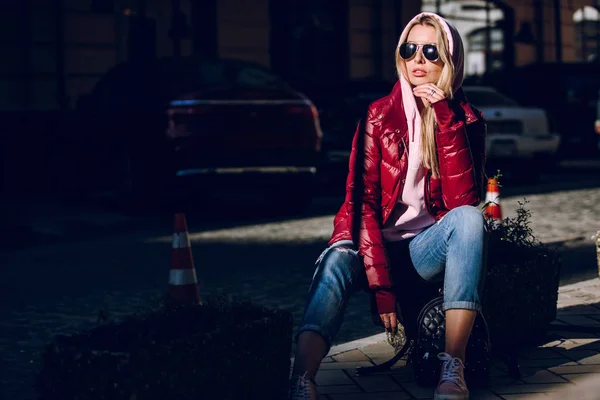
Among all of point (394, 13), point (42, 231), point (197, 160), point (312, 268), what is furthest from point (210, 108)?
point (394, 13)

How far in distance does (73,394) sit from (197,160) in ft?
26.1

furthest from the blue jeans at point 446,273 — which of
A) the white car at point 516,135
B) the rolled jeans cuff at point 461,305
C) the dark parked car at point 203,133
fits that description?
the white car at point 516,135

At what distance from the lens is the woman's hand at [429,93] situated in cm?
462

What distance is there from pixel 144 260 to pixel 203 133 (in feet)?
8.61

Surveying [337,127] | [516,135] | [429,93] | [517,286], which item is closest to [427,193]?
[429,93]

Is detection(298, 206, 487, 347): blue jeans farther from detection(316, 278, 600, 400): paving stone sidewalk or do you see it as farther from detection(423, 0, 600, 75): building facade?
detection(423, 0, 600, 75): building facade

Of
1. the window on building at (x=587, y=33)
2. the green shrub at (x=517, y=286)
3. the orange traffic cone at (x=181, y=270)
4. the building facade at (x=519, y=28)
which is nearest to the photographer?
the green shrub at (x=517, y=286)

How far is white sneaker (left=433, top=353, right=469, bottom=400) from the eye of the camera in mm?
4281

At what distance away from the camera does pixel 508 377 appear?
4.88m

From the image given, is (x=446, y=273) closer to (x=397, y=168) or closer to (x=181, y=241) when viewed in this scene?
(x=397, y=168)

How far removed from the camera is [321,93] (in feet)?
55.5

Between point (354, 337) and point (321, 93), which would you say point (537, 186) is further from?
point (354, 337)

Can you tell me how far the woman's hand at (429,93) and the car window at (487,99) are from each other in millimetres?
12917

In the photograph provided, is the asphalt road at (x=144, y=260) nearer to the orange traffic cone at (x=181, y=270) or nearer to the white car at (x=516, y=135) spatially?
the orange traffic cone at (x=181, y=270)
